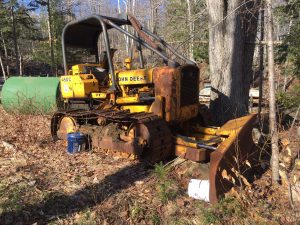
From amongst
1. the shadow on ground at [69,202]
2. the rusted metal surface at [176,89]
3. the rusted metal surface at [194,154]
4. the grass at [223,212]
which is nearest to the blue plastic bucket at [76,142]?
the shadow on ground at [69,202]

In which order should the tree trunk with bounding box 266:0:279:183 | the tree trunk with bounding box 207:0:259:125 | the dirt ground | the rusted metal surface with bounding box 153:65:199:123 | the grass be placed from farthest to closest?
the tree trunk with bounding box 207:0:259:125 → the rusted metal surface with bounding box 153:65:199:123 → the tree trunk with bounding box 266:0:279:183 → the dirt ground → the grass

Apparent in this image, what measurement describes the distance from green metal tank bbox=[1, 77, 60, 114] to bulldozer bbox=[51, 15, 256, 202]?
290cm

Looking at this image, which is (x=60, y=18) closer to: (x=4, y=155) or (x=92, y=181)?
(x=4, y=155)

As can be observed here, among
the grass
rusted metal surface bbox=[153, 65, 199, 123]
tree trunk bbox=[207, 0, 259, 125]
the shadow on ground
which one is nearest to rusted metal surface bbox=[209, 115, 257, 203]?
the grass

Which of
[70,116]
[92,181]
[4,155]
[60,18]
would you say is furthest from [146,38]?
[60,18]

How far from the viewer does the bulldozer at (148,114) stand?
603 cm

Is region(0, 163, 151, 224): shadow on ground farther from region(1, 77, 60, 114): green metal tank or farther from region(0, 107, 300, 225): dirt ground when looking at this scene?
region(1, 77, 60, 114): green metal tank

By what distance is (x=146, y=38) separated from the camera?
7.34m

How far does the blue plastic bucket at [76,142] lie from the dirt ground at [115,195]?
0.23 metres

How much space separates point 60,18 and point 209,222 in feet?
86.2

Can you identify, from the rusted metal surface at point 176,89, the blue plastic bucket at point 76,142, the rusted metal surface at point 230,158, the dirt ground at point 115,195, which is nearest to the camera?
the dirt ground at point 115,195

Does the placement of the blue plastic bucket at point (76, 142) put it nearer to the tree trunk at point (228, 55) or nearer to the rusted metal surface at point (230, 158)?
the rusted metal surface at point (230, 158)

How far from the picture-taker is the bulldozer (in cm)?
603

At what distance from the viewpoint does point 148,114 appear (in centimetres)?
674
